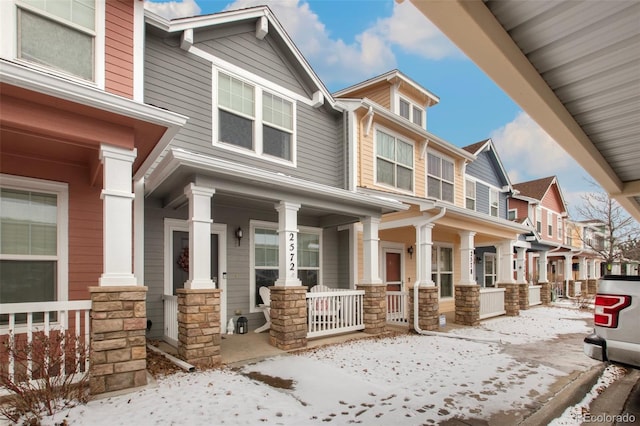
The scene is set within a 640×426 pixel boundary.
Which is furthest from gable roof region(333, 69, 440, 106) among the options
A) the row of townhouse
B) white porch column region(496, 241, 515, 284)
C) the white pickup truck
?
the white pickup truck

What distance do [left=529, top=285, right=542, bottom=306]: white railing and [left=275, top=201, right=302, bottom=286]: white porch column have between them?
1195 cm

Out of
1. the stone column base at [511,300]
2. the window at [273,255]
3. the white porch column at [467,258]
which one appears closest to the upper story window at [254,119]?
the window at [273,255]

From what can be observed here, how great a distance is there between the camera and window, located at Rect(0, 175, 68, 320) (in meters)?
4.88

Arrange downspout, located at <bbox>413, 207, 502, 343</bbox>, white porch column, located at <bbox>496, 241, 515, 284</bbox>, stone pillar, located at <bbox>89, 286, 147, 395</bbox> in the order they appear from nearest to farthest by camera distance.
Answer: stone pillar, located at <bbox>89, 286, 147, 395</bbox>
downspout, located at <bbox>413, 207, 502, 343</bbox>
white porch column, located at <bbox>496, 241, 515, 284</bbox>

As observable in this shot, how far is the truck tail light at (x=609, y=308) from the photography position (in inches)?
144

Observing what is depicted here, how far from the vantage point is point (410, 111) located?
1223cm

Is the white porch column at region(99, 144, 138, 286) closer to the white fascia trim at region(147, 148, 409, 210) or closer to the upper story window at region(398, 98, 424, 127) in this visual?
the white fascia trim at region(147, 148, 409, 210)

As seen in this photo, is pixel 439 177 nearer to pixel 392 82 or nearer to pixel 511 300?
pixel 392 82

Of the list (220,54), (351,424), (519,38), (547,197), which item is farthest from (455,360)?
(547,197)

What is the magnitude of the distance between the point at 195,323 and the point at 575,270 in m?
29.5

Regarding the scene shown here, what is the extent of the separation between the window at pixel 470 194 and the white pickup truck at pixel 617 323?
416 inches

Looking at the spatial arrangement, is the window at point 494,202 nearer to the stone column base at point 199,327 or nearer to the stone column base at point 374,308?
the stone column base at point 374,308

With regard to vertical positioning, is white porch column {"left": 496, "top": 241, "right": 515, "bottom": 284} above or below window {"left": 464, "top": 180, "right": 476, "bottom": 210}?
below

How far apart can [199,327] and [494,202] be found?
1435 centimetres
